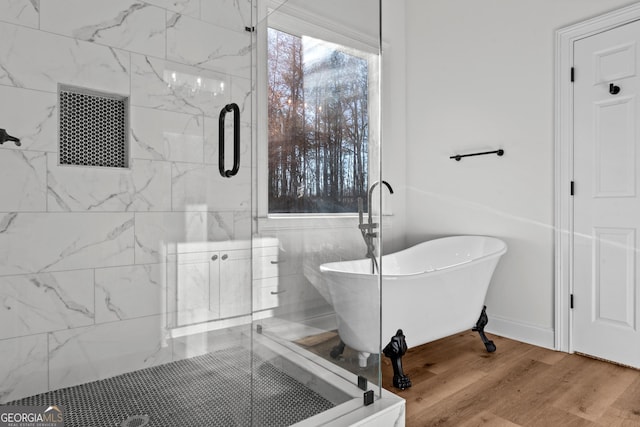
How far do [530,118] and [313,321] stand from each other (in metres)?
2.10

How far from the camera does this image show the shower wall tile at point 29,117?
1.75m

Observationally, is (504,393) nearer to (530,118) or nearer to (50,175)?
(530,118)

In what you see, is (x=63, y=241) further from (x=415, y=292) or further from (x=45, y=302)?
(x=415, y=292)

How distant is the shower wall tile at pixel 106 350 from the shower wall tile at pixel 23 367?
1.4 inches

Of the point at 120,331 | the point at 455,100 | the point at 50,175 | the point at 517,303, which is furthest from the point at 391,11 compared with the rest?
the point at 120,331

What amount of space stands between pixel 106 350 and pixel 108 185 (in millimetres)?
851

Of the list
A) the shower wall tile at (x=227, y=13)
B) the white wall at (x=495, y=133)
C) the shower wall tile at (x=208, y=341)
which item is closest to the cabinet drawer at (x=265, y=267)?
the shower wall tile at (x=208, y=341)

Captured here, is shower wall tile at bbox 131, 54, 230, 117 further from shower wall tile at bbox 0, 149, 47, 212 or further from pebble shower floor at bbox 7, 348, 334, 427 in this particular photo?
pebble shower floor at bbox 7, 348, 334, 427

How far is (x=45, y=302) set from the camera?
1.84m

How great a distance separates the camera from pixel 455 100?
3.06 metres

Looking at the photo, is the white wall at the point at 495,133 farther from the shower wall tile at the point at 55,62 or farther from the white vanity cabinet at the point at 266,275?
the shower wall tile at the point at 55,62

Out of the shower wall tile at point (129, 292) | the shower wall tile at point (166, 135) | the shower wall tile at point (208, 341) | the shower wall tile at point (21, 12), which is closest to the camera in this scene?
the shower wall tile at point (21, 12)

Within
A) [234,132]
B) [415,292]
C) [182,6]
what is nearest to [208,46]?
[182,6]

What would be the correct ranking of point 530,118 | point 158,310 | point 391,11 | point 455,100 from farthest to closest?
point 391,11, point 455,100, point 530,118, point 158,310
